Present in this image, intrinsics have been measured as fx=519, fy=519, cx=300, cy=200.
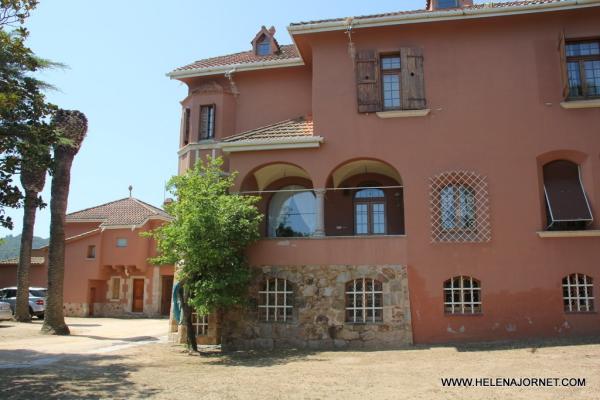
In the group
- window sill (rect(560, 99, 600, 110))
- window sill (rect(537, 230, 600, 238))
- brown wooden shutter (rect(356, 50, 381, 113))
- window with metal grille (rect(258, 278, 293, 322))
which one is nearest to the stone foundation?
window with metal grille (rect(258, 278, 293, 322))

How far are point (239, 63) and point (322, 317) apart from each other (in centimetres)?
893

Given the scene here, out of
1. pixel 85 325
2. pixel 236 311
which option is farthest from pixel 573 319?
pixel 85 325

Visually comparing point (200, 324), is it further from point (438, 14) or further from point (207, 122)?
point (438, 14)

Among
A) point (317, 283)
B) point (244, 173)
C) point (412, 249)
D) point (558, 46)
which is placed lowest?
point (317, 283)

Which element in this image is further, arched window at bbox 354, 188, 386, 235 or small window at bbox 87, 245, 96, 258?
small window at bbox 87, 245, 96, 258

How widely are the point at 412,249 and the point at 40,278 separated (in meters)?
25.3

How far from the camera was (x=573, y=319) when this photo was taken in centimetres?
1304

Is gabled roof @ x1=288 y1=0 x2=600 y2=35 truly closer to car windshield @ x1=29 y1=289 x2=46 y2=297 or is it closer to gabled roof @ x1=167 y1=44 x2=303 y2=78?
gabled roof @ x1=167 y1=44 x2=303 y2=78

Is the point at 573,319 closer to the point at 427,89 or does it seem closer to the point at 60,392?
the point at 427,89

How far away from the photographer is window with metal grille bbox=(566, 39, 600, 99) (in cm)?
1430

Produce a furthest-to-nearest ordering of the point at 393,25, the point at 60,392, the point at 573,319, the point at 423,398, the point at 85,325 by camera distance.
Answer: the point at 85,325 → the point at 393,25 → the point at 573,319 → the point at 60,392 → the point at 423,398

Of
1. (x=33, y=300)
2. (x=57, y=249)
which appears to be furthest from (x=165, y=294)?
(x=57, y=249)

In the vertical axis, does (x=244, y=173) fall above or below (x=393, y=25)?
below

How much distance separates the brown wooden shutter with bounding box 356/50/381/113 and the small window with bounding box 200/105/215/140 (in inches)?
205
